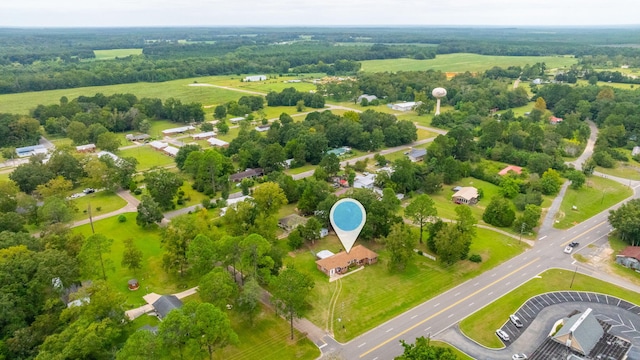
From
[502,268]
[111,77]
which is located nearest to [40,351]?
[502,268]

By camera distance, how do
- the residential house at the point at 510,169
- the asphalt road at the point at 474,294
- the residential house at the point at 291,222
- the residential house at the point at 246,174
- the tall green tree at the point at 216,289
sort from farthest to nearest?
1. the residential house at the point at 510,169
2. the residential house at the point at 246,174
3. the residential house at the point at 291,222
4. the asphalt road at the point at 474,294
5. the tall green tree at the point at 216,289

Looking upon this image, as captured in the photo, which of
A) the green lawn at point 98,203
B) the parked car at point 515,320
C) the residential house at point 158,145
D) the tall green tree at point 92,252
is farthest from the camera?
the residential house at point 158,145

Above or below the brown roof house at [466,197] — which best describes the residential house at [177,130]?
below

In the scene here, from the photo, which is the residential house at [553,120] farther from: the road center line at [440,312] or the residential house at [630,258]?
the road center line at [440,312]

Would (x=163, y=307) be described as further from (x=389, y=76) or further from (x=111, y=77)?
(x=111, y=77)

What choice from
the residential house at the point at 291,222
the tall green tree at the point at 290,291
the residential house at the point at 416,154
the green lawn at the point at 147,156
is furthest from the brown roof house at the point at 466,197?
the green lawn at the point at 147,156

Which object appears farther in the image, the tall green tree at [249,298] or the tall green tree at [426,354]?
the tall green tree at [249,298]

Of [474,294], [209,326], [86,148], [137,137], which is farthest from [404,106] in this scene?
[209,326]
